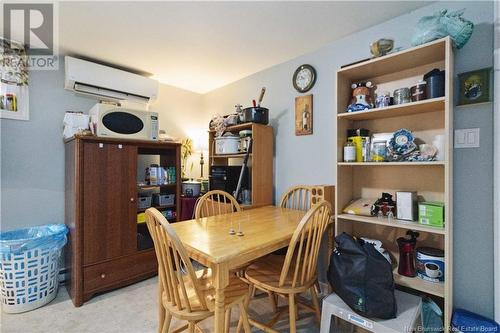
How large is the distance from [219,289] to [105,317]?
4.46ft

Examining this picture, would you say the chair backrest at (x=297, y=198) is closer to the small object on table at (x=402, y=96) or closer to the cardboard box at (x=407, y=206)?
the cardboard box at (x=407, y=206)

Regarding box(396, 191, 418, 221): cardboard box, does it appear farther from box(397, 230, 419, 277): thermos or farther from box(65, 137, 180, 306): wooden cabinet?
box(65, 137, 180, 306): wooden cabinet

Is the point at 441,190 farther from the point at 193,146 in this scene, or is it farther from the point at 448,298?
the point at 193,146

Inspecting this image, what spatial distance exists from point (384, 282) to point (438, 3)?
186 cm

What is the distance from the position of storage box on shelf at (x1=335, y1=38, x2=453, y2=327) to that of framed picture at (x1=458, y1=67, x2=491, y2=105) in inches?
4.9

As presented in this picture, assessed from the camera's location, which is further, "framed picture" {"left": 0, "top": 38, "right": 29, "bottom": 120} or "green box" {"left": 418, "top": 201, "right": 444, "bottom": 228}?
"framed picture" {"left": 0, "top": 38, "right": 29, "bottom": 120}

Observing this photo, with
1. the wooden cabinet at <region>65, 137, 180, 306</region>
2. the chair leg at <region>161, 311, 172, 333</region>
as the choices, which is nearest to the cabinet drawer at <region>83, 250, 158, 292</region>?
the wooden cabinet at <region>65, 137, 180, 306</region>

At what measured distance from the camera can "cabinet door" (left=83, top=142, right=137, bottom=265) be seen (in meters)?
2.07

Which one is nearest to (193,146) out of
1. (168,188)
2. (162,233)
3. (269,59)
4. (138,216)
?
(168,188)

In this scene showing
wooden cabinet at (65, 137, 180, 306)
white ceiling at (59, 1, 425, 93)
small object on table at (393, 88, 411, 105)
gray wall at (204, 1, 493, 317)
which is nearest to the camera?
gray wall at (204, 1, 493, 317)

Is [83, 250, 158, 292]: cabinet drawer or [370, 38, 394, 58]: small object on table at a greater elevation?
[370, 38, 394, 58]: small object on table

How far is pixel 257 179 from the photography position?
8.10 ft

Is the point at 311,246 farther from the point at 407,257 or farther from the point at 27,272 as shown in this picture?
the point at 27,272

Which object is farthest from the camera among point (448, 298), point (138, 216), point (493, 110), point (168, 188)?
point (168, 188)
